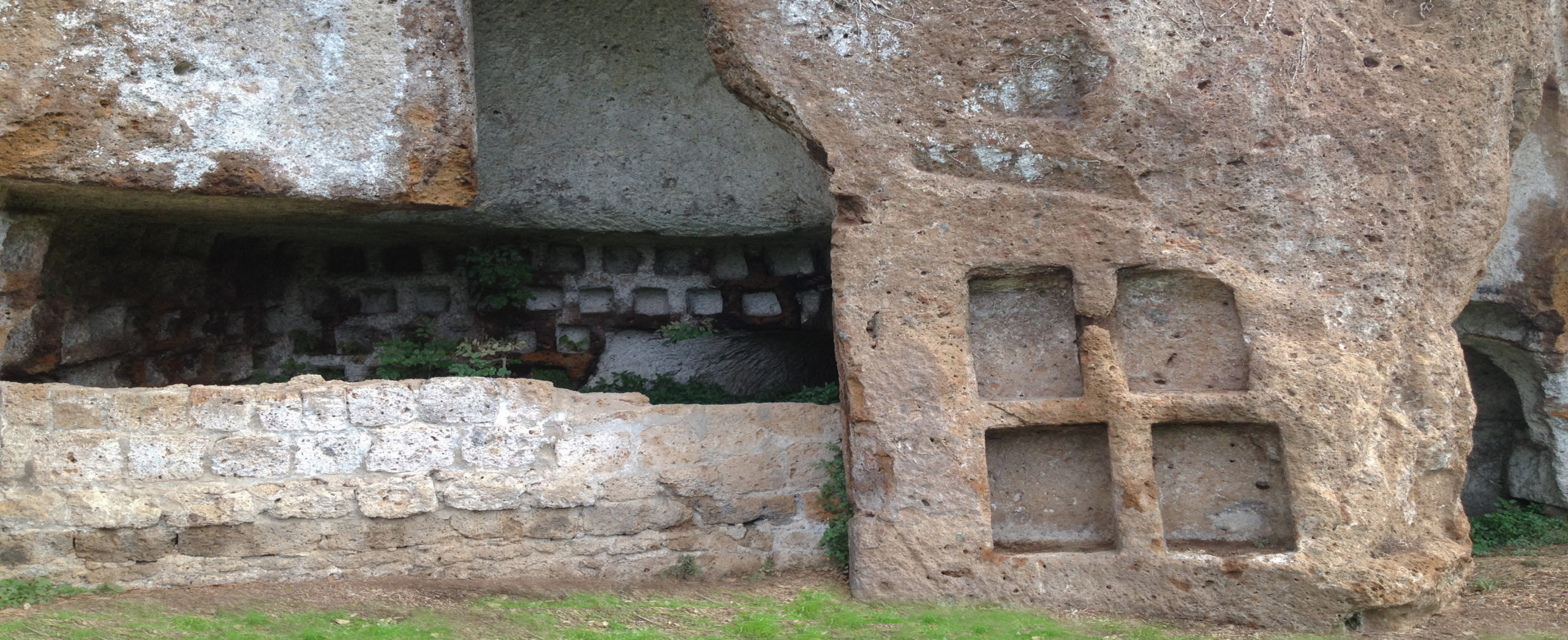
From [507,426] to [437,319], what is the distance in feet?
5.53

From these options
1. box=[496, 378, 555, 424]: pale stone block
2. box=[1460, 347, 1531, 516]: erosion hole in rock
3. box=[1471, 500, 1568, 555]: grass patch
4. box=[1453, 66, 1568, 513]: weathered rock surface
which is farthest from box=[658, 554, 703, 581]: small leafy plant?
box=[1460, 347, 1531, 516]: erosion hole in rock

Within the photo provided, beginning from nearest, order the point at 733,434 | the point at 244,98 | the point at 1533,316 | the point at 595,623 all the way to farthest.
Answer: the point at 595,623, the point at 244,98, the point at 733,434, the point at 1533,316

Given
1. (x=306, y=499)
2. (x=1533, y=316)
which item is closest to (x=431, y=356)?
(x=306, y=499)

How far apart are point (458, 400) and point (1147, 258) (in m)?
2.15

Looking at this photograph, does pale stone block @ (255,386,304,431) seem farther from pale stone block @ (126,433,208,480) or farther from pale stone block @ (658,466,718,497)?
pale stone block @ (658,466,718,497)

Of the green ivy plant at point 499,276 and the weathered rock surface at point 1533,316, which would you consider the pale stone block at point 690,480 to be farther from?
the weathered rock surface at point 1533,316

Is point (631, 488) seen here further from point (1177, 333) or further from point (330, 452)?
point (1177, 333)

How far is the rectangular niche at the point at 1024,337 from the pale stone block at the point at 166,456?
7.86 ft

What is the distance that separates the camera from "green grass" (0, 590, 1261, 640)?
9.32 feet

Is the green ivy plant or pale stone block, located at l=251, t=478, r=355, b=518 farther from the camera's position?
the green ivy plant

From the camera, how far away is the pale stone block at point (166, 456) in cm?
329

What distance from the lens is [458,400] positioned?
341cm

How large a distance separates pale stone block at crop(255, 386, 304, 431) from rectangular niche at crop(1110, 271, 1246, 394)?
2.51 metres

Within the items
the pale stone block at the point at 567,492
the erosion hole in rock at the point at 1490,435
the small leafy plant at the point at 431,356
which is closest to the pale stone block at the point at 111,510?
the small leafy plant at the point at 431,356
